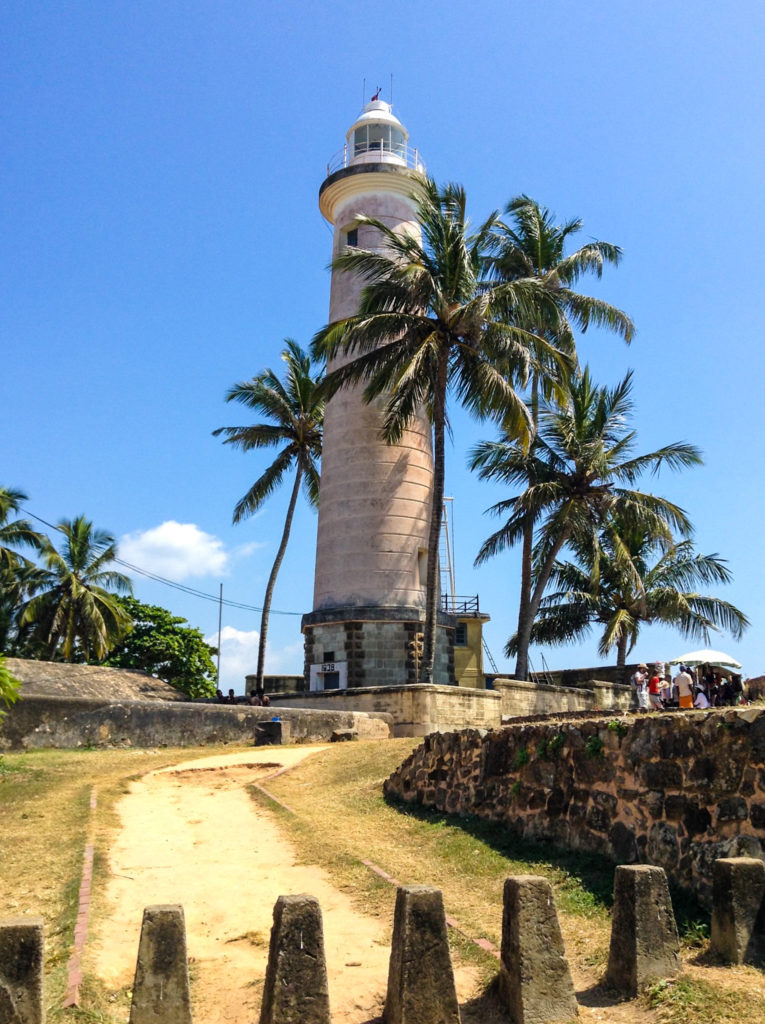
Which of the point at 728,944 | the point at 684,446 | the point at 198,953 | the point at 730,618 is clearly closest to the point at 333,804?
the point at 198,953

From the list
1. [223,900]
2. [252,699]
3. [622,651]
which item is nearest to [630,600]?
[622,651]

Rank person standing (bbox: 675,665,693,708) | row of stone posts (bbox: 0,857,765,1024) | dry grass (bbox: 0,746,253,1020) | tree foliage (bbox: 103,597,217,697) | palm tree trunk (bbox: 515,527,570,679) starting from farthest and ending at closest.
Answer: tree foliage (bbox: 103,597,217,697) → palm tree trunk (bbox: 515,527,570,679) → person standing (bbox: 675,665,693,708) → dry grass (bbox: 0,746,253,1020) → row of stone posts (bbox: 0,857,765,1024)

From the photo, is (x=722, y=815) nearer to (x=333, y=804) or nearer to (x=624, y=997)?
(x=624, y=997)

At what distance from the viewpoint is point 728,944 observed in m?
5.10

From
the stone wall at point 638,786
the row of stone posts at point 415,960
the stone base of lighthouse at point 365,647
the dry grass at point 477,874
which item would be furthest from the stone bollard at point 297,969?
the stone base of lighthouse at point 365,647

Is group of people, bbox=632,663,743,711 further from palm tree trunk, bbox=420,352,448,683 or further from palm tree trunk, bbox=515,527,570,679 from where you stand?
palm tree trunk, bbox=420,352,448,683

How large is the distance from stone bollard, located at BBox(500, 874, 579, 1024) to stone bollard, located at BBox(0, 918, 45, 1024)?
2.22 m

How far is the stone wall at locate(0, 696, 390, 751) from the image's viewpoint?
16.0 metres

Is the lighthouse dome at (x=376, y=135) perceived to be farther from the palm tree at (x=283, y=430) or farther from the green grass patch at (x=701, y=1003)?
the green grass patch at (x=701, y=1003)

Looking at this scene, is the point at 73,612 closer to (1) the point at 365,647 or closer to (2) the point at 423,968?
(1) the point at 365,647

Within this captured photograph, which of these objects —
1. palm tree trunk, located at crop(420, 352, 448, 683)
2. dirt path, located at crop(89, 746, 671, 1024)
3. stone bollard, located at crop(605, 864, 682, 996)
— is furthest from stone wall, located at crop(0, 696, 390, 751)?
stone bollard, located at crop(605, 864, 682, 996)

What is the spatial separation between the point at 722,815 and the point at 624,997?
1747 mm

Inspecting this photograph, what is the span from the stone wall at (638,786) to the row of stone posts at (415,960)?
51.8 inches

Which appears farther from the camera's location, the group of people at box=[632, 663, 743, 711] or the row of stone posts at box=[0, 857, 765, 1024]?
the group of people at box=[632, 663, 743, 711]
